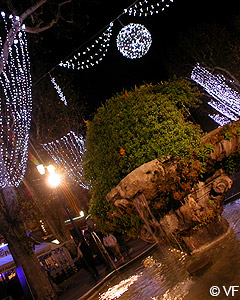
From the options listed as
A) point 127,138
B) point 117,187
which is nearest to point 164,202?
point 117,187

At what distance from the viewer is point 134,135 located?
19.2ft

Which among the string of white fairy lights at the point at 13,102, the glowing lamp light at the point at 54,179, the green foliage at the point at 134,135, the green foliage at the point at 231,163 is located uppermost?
the string of white fairy lights at the point at 13,102

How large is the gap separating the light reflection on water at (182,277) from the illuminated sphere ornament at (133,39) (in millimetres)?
8236

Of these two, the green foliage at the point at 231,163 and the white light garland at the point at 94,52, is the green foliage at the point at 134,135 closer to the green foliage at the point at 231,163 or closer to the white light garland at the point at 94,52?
the green foliage at the point at 231,163

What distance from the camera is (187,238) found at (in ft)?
19.0

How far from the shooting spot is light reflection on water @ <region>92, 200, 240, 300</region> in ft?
13.9

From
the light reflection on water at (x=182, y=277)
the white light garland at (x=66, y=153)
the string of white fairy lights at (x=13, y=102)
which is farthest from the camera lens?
the white light garland at (x=66, y=153)

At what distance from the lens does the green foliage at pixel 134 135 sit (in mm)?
5633

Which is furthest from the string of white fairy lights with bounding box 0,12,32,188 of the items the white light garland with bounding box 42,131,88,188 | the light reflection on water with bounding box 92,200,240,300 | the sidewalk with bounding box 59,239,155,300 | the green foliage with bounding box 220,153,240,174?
the green foliage with bounding box 220,153,240,174

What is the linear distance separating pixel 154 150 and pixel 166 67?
2241 centimetres

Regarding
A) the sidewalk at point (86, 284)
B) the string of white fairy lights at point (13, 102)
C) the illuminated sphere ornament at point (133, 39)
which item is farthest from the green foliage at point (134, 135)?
the illuminated sphere ornament at point (133, 39)

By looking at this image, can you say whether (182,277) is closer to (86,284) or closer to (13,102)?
(86,284)

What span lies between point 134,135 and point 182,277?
2.98 metres

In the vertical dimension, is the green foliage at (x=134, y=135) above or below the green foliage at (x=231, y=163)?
above
